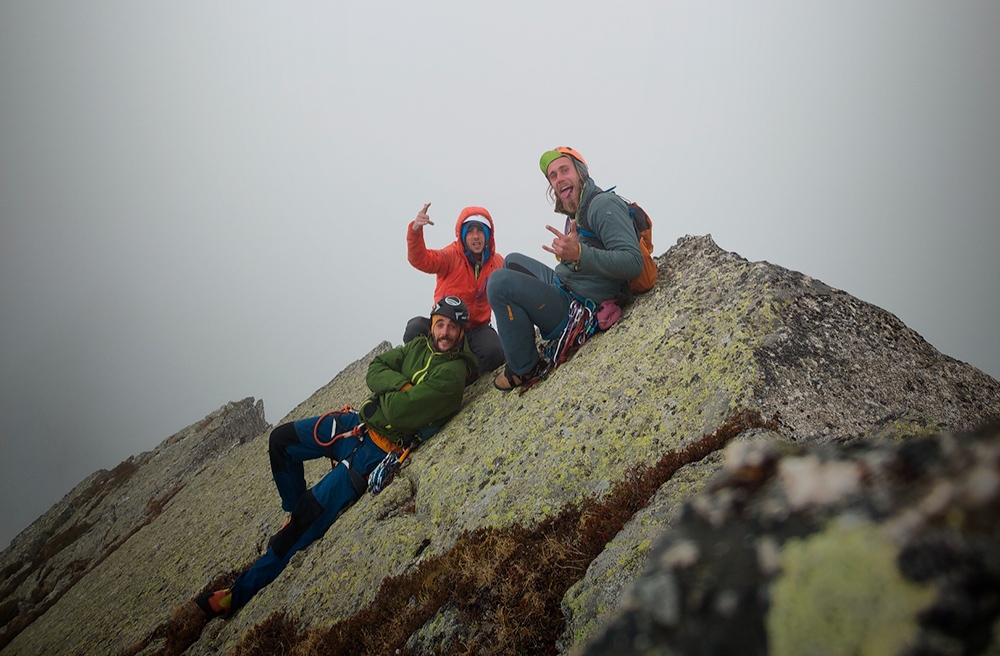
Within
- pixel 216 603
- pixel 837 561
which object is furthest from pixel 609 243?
pixel 216 603

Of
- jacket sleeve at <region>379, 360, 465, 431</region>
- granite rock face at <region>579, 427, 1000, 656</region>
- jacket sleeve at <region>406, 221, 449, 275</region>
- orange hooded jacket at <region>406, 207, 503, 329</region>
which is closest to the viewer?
granite rock face at <region>579, 427, 1000, 656</region>

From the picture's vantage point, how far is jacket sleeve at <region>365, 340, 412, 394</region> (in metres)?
8.65

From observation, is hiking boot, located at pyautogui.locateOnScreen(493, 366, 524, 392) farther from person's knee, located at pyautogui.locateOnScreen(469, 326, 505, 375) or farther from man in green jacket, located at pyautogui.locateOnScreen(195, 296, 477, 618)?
A: person's knee, located at pyautogui.locateOnScreen(469, 326, 505, 375)

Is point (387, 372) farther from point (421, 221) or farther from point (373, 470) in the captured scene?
point (421, 221)

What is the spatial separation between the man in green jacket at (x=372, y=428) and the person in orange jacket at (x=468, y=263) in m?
1.92

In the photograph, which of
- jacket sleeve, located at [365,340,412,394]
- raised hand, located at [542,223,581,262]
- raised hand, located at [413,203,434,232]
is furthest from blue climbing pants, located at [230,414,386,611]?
raised hand, located at [542,223,581,262]

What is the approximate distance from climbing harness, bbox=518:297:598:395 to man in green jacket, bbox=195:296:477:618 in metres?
1.53

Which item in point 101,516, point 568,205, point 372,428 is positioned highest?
point 101,516

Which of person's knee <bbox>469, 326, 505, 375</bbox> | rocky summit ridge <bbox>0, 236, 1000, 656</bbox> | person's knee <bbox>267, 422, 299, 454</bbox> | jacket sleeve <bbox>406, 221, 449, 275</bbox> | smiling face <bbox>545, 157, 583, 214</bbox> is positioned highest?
jacket sleeve <bbox>406, 221, 449, 275</bbox>

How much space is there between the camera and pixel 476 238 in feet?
37.4

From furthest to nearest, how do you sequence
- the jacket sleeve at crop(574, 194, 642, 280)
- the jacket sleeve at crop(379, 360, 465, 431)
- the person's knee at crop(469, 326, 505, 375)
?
the person's knee at crop(469, 326, 505, 375) < the jacket sleeve at crop(379, 360, 465, 431) < the jacket sleeve at crop(574, 194, 642, 280)

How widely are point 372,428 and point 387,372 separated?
1.10 meters

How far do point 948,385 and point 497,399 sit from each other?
6.26 metres

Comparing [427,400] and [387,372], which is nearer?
[427,400]
